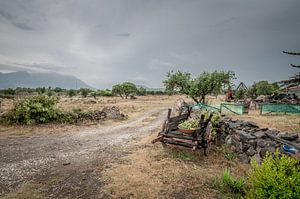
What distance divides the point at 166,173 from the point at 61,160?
13.9 ft

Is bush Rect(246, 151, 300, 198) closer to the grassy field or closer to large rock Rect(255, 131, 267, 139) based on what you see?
the grassy field

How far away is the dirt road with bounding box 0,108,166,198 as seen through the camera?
546 cm

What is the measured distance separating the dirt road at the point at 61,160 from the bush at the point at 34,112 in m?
3.57

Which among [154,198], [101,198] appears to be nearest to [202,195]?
[154,198]

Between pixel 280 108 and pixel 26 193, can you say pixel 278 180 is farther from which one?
pixel 280 108

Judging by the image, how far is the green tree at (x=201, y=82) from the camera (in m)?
22.2

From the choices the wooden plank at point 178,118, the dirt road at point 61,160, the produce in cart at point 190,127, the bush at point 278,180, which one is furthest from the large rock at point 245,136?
the dirt road at point 61,160

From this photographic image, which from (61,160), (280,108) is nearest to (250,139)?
(61,160)

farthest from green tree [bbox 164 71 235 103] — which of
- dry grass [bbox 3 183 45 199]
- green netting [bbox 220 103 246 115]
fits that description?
dry grass [bbox 3 183 45 199]

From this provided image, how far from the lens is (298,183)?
2703 mm

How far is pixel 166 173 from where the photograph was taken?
20.7 ft

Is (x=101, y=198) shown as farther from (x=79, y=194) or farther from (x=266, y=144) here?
(x=266, y=144)

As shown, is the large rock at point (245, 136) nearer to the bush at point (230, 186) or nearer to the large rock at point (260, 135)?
the large rock at point (260, 135)

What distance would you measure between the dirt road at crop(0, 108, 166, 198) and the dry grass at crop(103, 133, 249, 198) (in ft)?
1.97
